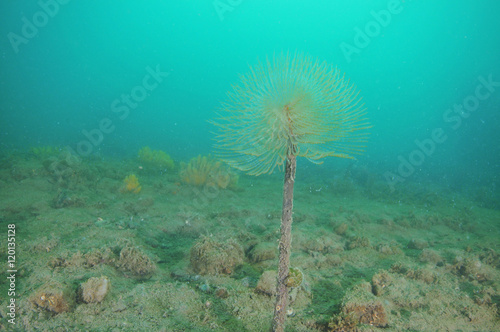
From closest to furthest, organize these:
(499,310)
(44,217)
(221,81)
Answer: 1. (499,310)
2. (44,217)
3. (221,81)

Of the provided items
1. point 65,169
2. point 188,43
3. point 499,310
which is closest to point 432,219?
point 499,310

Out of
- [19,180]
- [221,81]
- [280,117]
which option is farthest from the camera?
[221,81]

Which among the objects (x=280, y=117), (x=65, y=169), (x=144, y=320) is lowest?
(x=144, y=320)

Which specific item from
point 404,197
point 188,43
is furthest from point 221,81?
point 404,197

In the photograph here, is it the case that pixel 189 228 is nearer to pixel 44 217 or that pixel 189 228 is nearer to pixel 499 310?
pixel 44 217

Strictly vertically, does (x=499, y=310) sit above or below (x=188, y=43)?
below

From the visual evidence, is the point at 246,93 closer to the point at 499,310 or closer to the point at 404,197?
the point at 499,310

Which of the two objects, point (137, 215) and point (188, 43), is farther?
point (188, 43)

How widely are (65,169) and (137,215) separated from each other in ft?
12.7

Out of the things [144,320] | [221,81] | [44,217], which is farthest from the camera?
[221,81]

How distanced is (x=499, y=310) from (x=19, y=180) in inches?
443

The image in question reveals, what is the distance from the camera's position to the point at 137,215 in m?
6.06

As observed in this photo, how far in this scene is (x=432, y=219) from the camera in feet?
24.8

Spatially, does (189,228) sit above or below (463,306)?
above
